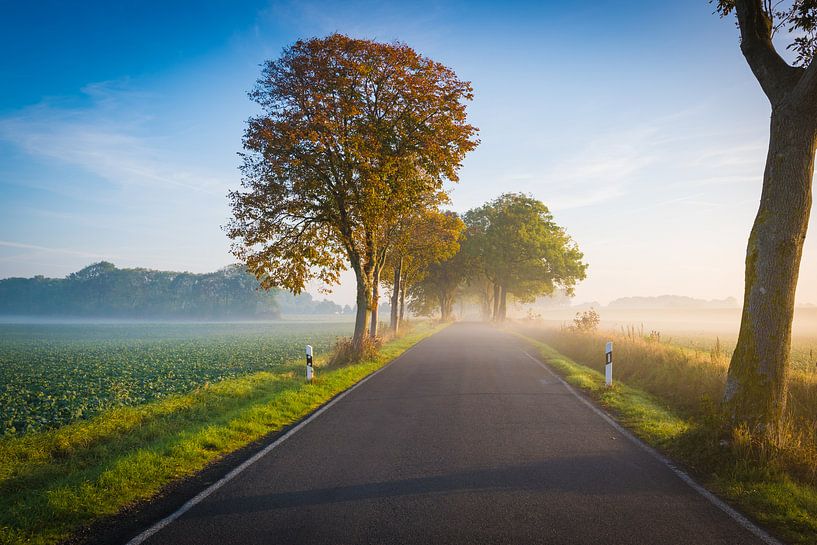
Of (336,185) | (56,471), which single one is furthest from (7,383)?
(336,185)

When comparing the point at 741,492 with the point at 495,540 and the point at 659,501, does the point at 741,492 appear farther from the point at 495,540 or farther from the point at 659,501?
the point at 495,540

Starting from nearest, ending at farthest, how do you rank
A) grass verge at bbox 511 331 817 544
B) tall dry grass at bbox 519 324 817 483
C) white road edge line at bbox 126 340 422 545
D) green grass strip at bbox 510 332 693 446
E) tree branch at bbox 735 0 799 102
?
white road edge line at bbox 126 340 422 545
grass verge at bbox 511 331 817 544
tall dry grass at bbox 519 324 817 483
tree branch at bbox 735 0 799 102
green grass strip at bbox 510 332 693 446

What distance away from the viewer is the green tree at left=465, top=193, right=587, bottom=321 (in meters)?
45.8

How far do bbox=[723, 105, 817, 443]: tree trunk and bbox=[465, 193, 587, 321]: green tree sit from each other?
39564 mm

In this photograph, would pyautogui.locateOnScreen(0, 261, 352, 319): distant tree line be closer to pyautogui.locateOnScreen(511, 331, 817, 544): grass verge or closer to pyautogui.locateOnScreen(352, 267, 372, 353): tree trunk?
pyautogui.locateOnScreen(352, 267, 372, 353): tree trunk

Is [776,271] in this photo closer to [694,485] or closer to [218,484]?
[694,485]

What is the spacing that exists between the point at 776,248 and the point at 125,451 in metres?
10.3

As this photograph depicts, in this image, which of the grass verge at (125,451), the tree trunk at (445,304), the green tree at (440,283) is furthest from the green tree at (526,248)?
the grass verge at (125,451)

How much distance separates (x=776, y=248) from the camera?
600 cm

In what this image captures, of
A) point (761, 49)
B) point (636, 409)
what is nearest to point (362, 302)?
point (636, 409)

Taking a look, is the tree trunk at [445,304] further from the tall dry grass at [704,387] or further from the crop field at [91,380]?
the tall dry grass at [704,387]

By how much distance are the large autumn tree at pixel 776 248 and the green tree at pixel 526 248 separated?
39.4m

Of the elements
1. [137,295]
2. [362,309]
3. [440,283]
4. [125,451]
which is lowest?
[125,451]

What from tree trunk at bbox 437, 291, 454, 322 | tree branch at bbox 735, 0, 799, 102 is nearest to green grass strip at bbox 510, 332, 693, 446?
tree branch at bbox 735, 0, 799, 102
